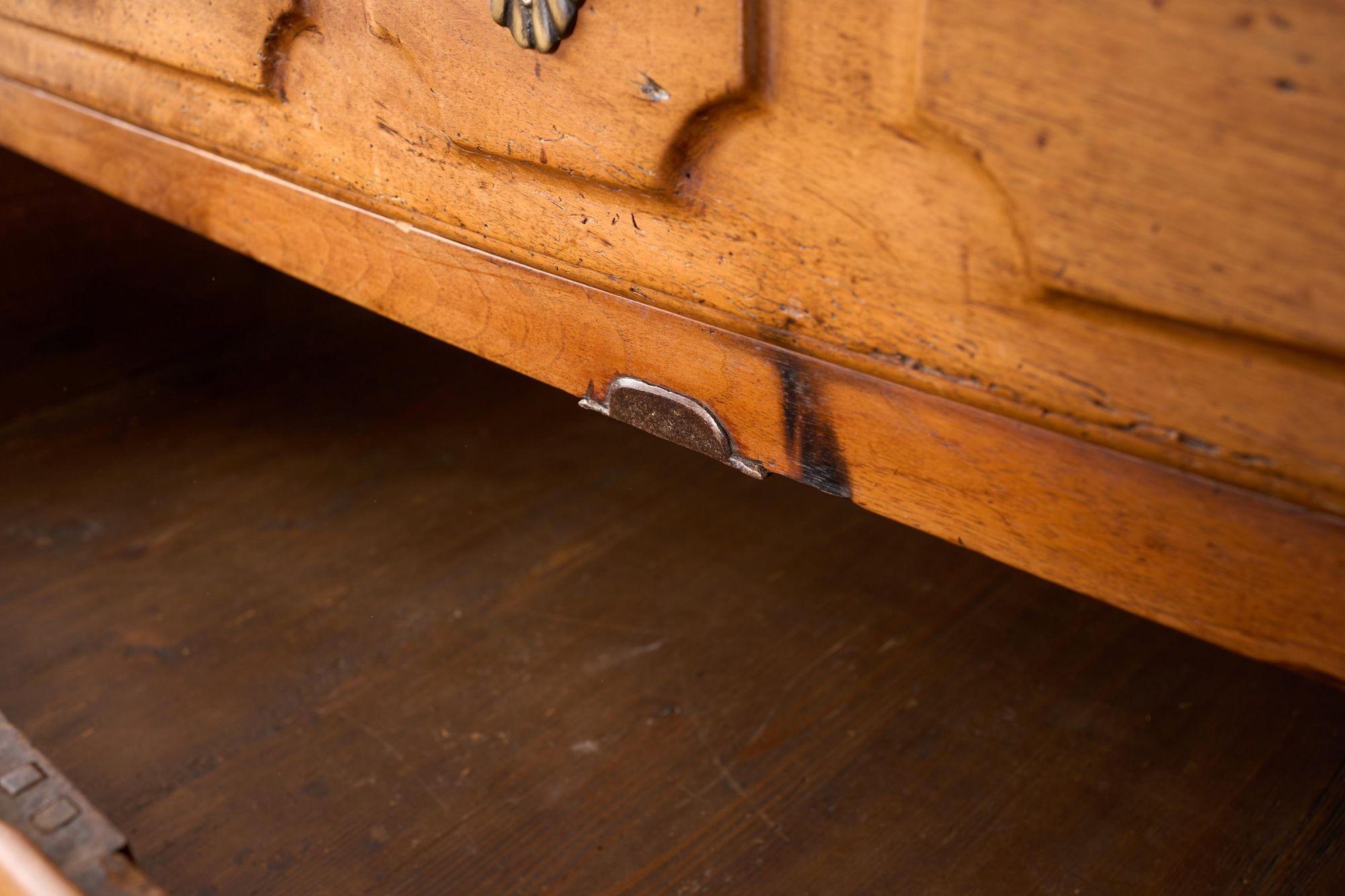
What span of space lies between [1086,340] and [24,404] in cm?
181

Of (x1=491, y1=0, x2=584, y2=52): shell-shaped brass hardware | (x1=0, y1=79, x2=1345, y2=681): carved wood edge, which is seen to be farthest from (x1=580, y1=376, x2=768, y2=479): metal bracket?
(x1=491, y1=0, x2=584, y2=52): shell-shaped brass hardware

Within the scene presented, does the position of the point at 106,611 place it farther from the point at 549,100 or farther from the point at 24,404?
the point at 549,100

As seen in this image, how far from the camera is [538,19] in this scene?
67 cm

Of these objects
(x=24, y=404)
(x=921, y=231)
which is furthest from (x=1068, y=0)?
(x=24, y=404)

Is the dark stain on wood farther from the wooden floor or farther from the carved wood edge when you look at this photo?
the wooden floor

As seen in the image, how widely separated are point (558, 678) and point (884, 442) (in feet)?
2.34

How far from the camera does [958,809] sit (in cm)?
108

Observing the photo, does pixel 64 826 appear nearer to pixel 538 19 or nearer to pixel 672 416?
pixel 672 416

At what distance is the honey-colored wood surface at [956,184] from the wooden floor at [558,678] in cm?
58

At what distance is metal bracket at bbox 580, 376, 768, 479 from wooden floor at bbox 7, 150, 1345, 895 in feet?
1.53

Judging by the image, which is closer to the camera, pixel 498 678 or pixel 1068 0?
pixel 1068 0

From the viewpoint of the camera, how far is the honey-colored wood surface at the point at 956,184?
46 centimetres

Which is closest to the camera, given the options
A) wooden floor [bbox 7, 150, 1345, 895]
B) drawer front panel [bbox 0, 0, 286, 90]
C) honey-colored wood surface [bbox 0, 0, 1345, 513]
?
honey-colored wood surface [bbox 0, 0, 1345, 513]

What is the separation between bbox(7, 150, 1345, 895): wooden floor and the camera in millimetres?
1047
